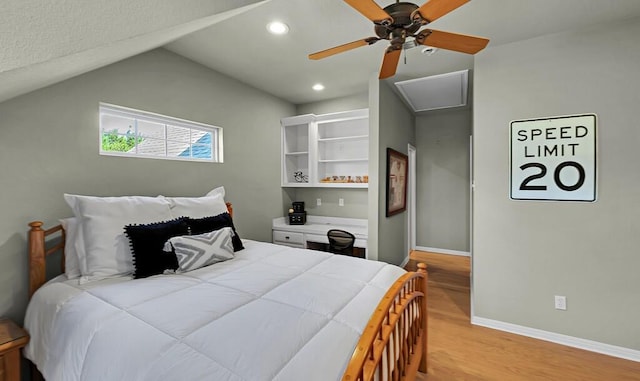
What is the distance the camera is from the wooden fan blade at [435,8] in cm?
133

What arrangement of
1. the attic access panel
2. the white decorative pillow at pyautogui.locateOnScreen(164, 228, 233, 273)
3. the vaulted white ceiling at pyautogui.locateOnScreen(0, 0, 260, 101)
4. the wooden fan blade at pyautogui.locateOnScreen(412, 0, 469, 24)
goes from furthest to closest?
the attic access panel → the white decorative pillow at pyautogui.locateOnScreen(164, 228, 233, 273) → the wooden fan blade at pyautogui.locateOnScreen(412, 0, 469, 24) → the vaulted white ceiling at pyautogui.locateOnScreen(0, 0, 260, 101)

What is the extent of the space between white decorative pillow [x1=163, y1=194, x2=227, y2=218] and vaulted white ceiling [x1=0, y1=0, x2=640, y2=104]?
1107 millimetres

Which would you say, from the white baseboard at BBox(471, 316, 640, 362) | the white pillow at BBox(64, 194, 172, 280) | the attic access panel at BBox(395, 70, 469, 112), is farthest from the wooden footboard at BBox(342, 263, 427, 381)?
the attic access panel at BBox(395, 70, 469, 112)

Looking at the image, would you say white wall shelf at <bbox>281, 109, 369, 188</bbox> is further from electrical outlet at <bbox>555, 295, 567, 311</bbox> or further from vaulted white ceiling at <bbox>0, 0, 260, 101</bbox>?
vaulted white ceiling at <bbox>0, 0, 260, 101</bbox>

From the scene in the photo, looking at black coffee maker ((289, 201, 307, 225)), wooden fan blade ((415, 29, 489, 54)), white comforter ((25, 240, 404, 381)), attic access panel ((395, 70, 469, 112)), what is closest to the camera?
white comforter ((25, 240, 404, 381))

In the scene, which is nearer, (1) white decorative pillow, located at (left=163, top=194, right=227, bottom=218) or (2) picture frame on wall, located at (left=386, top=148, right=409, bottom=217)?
(1) white decorative pillow, located at (left=163, top=194, right=227, bottom=218)

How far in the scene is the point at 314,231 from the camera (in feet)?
12.3

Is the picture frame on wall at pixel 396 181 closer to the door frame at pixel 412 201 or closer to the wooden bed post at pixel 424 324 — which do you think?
the door frame at pixel 412 201

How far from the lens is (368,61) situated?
119 inches

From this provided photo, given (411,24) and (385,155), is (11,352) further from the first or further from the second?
(385,155)

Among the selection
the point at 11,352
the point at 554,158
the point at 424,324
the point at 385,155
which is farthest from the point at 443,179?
the point at 11,352

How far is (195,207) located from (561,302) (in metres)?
3.33

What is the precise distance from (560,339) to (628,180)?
4.78 ft

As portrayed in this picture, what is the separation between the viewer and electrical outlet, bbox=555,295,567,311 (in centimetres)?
245
